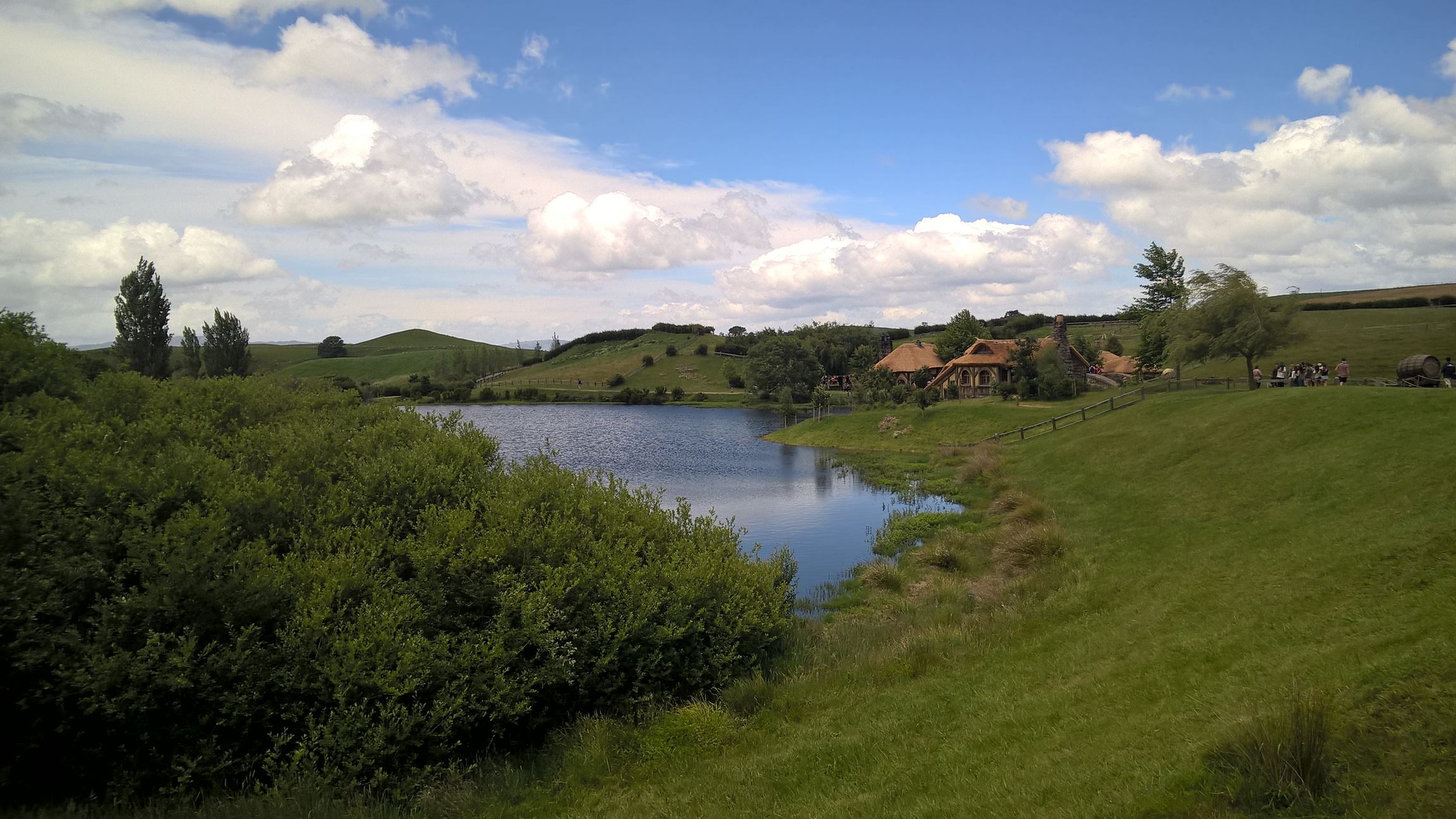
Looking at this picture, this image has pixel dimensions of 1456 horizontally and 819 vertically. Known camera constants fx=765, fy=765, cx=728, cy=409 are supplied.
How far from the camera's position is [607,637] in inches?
561

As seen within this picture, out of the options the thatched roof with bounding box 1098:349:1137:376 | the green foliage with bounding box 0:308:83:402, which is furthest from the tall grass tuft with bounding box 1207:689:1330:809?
the thatched roof with bounding box 1098:349:1137:376

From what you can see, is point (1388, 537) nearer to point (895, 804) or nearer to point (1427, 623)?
point (1427, 623)

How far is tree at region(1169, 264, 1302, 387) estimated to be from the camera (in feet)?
125

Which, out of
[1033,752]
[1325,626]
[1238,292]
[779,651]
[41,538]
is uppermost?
[1238,292]

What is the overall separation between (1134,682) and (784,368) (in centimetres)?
10633

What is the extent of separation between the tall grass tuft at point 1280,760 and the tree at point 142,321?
213 ft

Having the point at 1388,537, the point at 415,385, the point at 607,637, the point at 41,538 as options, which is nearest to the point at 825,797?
the point at 607,637

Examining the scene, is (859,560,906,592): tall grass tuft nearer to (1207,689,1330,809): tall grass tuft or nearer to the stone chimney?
(1207,689,1330,809): tall grass tuft

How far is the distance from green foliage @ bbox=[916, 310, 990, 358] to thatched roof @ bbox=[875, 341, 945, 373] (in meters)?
1.29

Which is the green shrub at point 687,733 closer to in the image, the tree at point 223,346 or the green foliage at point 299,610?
the green foliage at point 299,610

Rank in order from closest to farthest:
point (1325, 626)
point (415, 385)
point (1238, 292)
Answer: point (1325, 626), point (1238, 292), point (415, 385)

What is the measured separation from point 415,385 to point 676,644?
14236 centimetres

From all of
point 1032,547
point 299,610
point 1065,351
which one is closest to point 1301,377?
point 1032,547

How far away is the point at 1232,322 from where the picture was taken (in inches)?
1554
